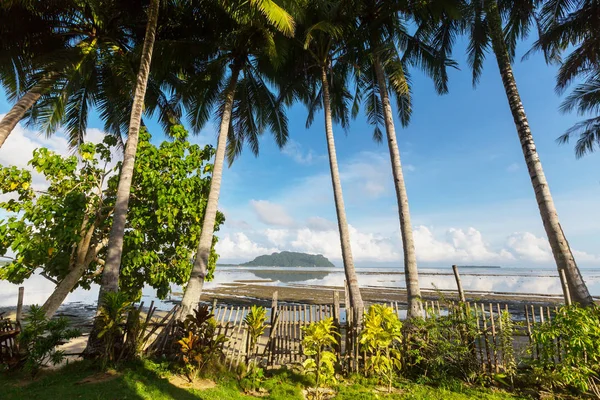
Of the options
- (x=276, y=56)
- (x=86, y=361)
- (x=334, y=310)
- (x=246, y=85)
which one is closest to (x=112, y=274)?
(x=86, y=361)

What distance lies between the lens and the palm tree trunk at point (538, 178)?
19.4 feet

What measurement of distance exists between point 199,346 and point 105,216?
242 inches

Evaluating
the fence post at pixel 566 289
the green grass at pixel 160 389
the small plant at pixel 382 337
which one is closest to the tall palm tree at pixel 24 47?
the green grass at pixel 160 389

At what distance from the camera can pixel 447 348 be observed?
5309mm

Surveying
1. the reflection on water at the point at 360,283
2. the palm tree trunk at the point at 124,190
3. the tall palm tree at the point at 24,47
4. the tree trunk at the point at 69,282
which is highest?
the tall palm tree at the point at 24,47

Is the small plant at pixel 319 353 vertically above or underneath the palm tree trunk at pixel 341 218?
underneath

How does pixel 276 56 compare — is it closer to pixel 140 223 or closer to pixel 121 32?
pixel 121 32

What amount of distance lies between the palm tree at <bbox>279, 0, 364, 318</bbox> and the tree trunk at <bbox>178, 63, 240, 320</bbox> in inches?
124

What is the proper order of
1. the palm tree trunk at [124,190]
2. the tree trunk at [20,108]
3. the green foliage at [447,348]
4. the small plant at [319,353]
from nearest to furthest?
the small plant at [319,353] < the green foliage at [447,348] < the palm tree trunk at [124,190] < the tree trunk at [20,108]

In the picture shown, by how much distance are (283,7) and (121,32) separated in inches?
231

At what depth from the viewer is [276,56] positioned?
9.41 m

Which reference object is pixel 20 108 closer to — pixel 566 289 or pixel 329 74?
pixel 329 74

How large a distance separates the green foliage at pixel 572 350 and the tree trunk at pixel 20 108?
11.7 m

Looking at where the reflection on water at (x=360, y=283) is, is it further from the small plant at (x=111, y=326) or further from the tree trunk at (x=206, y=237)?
the small plant at (x=111, y=326)
